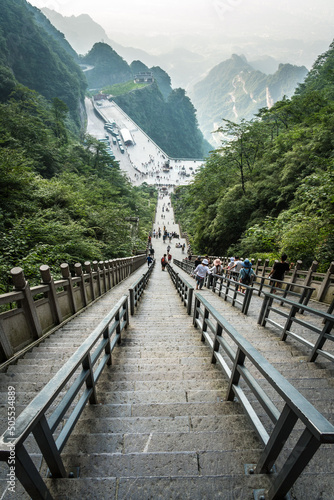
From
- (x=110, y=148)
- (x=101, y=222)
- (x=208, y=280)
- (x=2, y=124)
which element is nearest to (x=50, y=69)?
(x=110, y=148)

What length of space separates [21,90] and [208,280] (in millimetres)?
43411

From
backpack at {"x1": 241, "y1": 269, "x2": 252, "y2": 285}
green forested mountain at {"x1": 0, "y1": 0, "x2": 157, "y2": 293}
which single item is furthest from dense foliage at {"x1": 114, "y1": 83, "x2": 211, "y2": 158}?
backpack at {"x1": 241, "y1": 269, "x2": 252, "y2": 285}

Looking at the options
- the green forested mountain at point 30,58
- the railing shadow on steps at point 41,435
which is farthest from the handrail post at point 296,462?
the green forested mountain at point 30,58

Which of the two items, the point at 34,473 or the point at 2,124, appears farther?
the point at 2,124

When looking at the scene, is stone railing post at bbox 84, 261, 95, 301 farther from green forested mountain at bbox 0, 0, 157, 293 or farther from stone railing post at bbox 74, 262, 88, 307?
green forested mountain at bbox 0, 0, 157, 293

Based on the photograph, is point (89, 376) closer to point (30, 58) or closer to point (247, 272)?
point (247, 272)

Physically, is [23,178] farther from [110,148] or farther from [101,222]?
[110,148]

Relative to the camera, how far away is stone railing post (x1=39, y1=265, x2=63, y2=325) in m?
4.19

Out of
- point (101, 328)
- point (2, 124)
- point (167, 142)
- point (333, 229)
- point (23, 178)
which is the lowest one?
point (101, 328)

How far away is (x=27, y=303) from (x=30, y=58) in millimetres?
85022

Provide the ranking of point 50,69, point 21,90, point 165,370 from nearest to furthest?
point 165,370 < point 21,90 < point 50,69

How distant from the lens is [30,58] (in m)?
58.8

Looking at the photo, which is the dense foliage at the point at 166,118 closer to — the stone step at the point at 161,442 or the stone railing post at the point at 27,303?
the stone railing post at the point at 27,303

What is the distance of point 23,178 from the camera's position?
10250 millimetres
